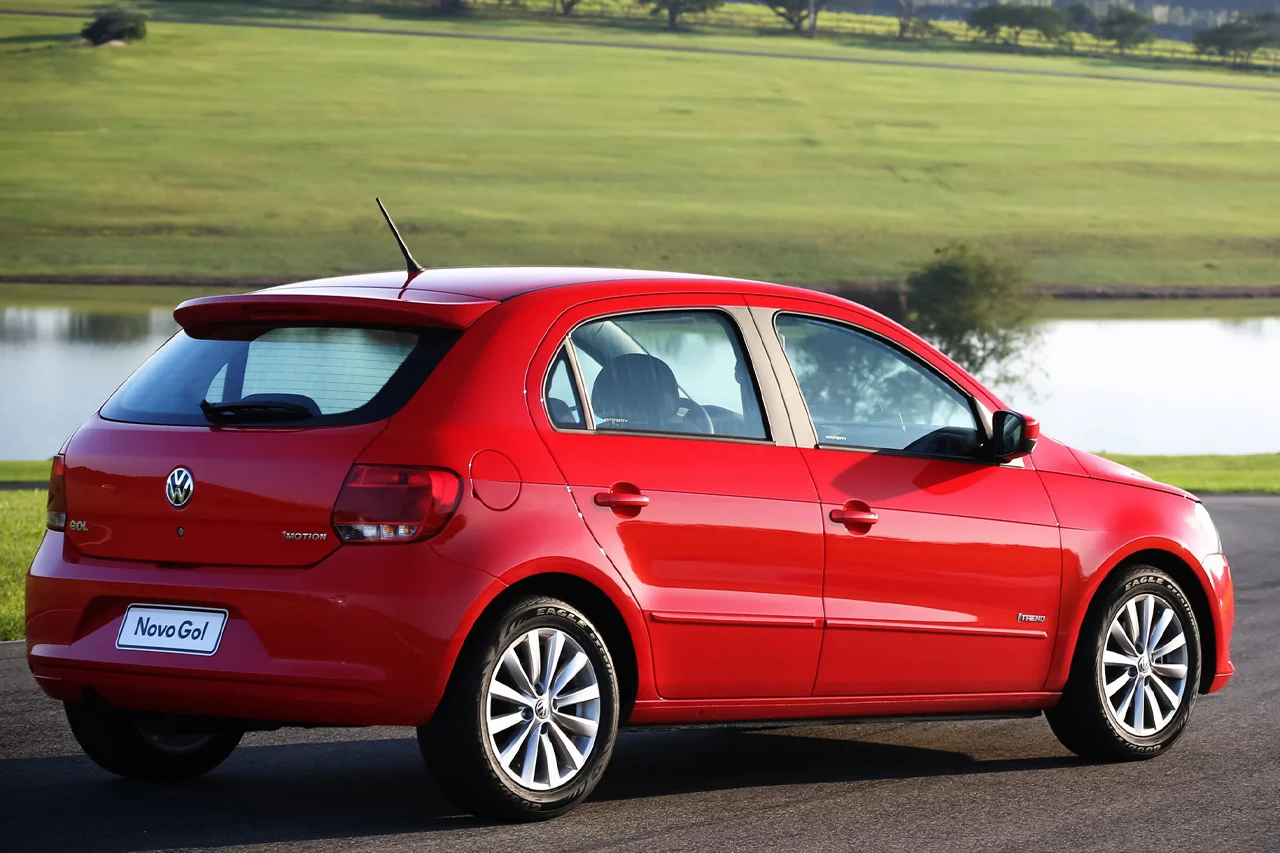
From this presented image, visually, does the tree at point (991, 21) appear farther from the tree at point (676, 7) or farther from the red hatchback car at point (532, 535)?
the red hatchback car at point (532, 535)

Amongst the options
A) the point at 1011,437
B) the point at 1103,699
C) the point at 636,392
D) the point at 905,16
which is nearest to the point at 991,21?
the point at 905,16

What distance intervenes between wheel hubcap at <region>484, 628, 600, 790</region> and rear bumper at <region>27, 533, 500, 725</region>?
0.82 feet

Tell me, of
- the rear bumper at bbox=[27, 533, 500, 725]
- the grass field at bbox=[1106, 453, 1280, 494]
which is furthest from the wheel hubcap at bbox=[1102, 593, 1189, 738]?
the grass field at bbox=[1106, 453, 1280, 494]

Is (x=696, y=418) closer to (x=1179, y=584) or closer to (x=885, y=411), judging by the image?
(x=885, y=411)

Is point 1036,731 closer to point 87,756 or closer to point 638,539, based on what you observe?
point 638,539

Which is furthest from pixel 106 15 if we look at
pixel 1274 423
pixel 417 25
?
pixel 1274 423

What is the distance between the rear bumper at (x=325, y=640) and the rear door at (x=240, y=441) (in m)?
0.09

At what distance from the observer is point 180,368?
5.92 metres

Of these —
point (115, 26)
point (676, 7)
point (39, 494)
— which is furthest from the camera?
point (676, 7)

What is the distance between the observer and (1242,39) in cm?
14975

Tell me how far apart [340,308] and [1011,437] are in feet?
8.07

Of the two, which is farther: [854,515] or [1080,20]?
[1080,20]

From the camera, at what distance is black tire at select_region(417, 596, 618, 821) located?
5.44m

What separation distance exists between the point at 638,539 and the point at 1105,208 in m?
111
